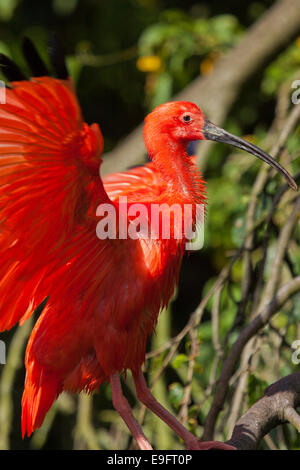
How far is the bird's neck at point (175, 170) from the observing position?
9.84ft

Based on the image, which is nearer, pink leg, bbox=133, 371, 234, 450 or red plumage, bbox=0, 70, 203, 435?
red plumage, bbox=0, 70, 203, 435

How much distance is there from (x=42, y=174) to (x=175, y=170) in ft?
2.12

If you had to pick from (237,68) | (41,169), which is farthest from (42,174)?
(237,68)

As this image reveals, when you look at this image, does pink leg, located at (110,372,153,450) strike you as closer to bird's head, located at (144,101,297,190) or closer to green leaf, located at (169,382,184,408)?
green leaf, located at (169,382,184,408)

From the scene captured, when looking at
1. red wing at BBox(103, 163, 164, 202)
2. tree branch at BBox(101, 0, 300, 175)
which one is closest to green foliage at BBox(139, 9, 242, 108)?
tree branch at BBox(101, 0, 300, 175)

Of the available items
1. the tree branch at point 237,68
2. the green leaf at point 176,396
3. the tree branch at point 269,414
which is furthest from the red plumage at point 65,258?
the tree branch at point 237,68

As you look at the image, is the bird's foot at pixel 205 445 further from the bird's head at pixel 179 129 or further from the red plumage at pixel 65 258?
the bird's head at pixel 179 129

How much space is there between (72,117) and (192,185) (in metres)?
0.73

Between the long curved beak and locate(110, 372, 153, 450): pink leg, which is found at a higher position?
the long curved beak

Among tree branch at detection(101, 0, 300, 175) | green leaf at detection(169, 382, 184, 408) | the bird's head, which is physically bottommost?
green leaf at detection(169, 382, 184, 408)

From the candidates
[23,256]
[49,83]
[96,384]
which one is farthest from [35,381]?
[49,83]

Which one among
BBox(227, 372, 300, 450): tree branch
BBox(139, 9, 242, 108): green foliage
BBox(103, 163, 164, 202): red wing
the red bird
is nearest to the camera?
BBox(227, 372, 300, 450): tree branch

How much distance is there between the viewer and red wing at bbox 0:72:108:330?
244 cm

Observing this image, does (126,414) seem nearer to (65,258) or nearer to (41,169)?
(65,258)
